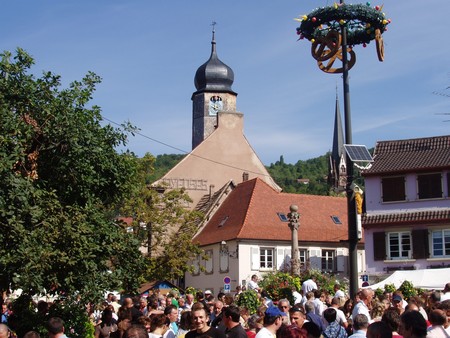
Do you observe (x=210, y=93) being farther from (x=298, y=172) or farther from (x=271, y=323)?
(x=271, y=323)

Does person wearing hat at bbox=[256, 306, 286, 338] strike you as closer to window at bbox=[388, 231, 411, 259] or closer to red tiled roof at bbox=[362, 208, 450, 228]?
red tiled roof at bbox=[362, 208, 450, 228]

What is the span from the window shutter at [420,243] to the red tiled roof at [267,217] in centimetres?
1329

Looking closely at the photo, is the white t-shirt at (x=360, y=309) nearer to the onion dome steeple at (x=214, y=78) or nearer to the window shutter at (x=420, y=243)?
the window shutter at (x=420, y=243)

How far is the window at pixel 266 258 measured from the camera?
4975cm

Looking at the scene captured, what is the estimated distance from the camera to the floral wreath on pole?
19.3 m

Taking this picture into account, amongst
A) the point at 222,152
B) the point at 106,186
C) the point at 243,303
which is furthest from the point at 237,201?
the point at 106,186

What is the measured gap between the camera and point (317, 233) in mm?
52312

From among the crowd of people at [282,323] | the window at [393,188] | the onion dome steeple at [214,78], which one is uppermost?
the onion dome steeple at [214,78]

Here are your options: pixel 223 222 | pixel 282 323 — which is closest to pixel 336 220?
pixel 223 222

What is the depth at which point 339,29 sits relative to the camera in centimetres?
1995

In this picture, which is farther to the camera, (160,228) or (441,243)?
(160,228)

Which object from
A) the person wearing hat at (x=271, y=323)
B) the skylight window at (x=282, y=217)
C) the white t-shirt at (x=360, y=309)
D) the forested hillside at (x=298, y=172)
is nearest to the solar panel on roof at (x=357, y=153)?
the white t-shirt at (x=360, y=309)

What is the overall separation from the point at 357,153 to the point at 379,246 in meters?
22.2

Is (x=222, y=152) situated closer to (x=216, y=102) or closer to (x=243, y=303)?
(x=216, y=102)
